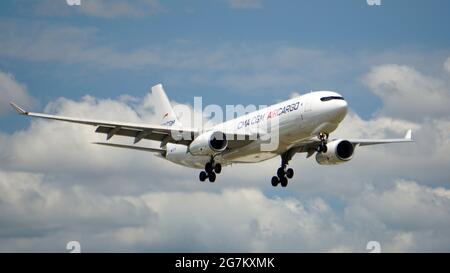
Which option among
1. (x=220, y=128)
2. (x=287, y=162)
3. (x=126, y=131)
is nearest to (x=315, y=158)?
(x=287, y=162)

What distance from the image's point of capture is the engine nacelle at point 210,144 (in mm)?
68375

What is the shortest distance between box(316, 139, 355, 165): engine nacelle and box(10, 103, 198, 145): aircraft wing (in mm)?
9377

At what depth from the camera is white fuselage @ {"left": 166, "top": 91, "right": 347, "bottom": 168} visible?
210 ft

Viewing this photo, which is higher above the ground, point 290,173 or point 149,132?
point 149,132

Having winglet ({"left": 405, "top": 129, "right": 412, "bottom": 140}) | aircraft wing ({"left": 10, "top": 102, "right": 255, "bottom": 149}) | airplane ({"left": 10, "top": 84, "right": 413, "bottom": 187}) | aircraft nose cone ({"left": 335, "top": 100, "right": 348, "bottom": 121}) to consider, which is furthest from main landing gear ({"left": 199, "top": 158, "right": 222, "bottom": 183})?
winglet ({"left": 405, "top": 129, "right": 412, "bottom": 140})

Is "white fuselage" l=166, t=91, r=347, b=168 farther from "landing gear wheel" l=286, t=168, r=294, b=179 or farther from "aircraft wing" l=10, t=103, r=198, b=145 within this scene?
"landing gear wheel" l=286, t=168, r=294, b=179

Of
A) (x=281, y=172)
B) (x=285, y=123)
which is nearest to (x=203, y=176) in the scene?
(x=281, y=172)

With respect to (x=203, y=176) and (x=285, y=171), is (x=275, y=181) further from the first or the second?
(x=203, y=176)

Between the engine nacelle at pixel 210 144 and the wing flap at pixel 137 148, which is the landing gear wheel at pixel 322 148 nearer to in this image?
the engine nacelle at pixel 210 144

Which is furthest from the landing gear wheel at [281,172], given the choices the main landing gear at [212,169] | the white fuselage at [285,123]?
the main landing gear at [212,169]

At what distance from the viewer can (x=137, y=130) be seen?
69812 mm

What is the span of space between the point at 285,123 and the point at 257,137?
3191 mm

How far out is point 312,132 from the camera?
213 ft
